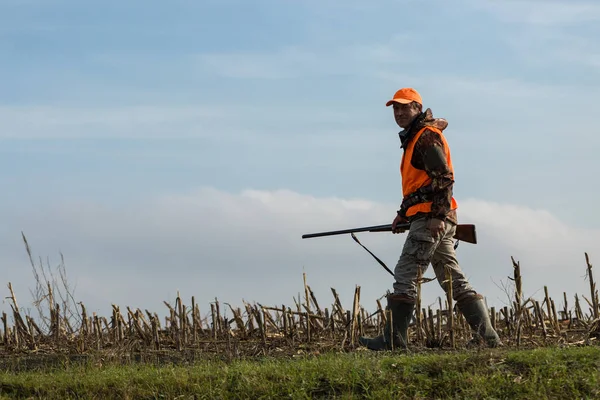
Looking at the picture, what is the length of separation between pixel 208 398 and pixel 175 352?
2.62 m

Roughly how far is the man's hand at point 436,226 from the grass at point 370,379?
4.11 feet

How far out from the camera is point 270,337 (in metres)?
11.5

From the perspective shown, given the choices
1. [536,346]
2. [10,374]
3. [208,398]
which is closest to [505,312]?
[536,346]

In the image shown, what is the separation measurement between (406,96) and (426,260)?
70.1 inches

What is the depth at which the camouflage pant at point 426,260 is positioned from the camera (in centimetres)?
963

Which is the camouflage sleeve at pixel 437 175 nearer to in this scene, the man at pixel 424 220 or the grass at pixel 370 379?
the man at pixel 424 220

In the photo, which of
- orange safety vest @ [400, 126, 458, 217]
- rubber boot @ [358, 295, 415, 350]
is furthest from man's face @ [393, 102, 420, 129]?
rubber boot @ [358, 295, 415, 350]

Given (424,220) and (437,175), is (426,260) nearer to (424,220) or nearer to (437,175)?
(424,220)

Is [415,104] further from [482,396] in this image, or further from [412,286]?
[482,396]

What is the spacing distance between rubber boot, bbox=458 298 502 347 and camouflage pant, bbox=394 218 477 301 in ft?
0.36

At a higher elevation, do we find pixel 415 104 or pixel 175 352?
pixel 415 104

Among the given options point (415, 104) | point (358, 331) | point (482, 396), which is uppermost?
point (415, 104)

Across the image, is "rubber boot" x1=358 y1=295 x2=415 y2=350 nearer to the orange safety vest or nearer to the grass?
the grass

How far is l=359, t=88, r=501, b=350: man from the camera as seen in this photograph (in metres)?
9.55
